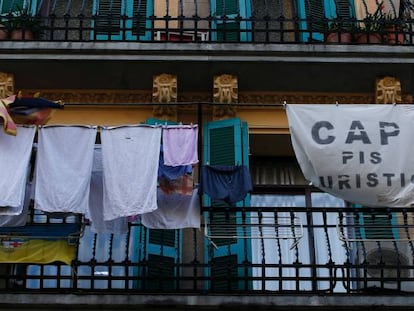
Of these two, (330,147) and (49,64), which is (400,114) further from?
(49,64)

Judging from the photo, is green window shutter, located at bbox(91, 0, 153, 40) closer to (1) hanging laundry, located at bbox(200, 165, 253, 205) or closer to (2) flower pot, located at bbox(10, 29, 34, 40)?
(2) flower pot, located at bbox(10, 29, 34, 40)

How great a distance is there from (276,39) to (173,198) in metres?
3.40

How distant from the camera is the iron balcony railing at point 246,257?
440 inches

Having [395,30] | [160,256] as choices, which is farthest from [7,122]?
[395,30]

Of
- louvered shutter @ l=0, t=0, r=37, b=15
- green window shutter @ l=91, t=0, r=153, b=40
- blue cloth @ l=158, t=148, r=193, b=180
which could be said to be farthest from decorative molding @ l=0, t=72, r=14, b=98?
blue cloth @ l=158, t=148, r=193, b=180

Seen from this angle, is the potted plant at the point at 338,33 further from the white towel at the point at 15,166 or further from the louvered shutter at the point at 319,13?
the white towel at the point at 15,166

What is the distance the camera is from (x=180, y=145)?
11406mm

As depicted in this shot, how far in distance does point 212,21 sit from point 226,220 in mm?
3133

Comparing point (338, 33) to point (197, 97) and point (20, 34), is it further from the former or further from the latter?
point (20, 34)

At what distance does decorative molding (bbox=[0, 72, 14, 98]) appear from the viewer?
1264 cm

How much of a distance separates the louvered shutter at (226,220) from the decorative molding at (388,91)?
187 cm

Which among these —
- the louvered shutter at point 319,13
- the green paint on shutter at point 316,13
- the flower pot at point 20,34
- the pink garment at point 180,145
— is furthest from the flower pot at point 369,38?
the flower pot at point 20,34

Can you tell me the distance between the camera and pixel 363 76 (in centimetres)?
1281

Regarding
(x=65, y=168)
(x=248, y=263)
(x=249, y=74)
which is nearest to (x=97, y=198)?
(x=65, y=168)
